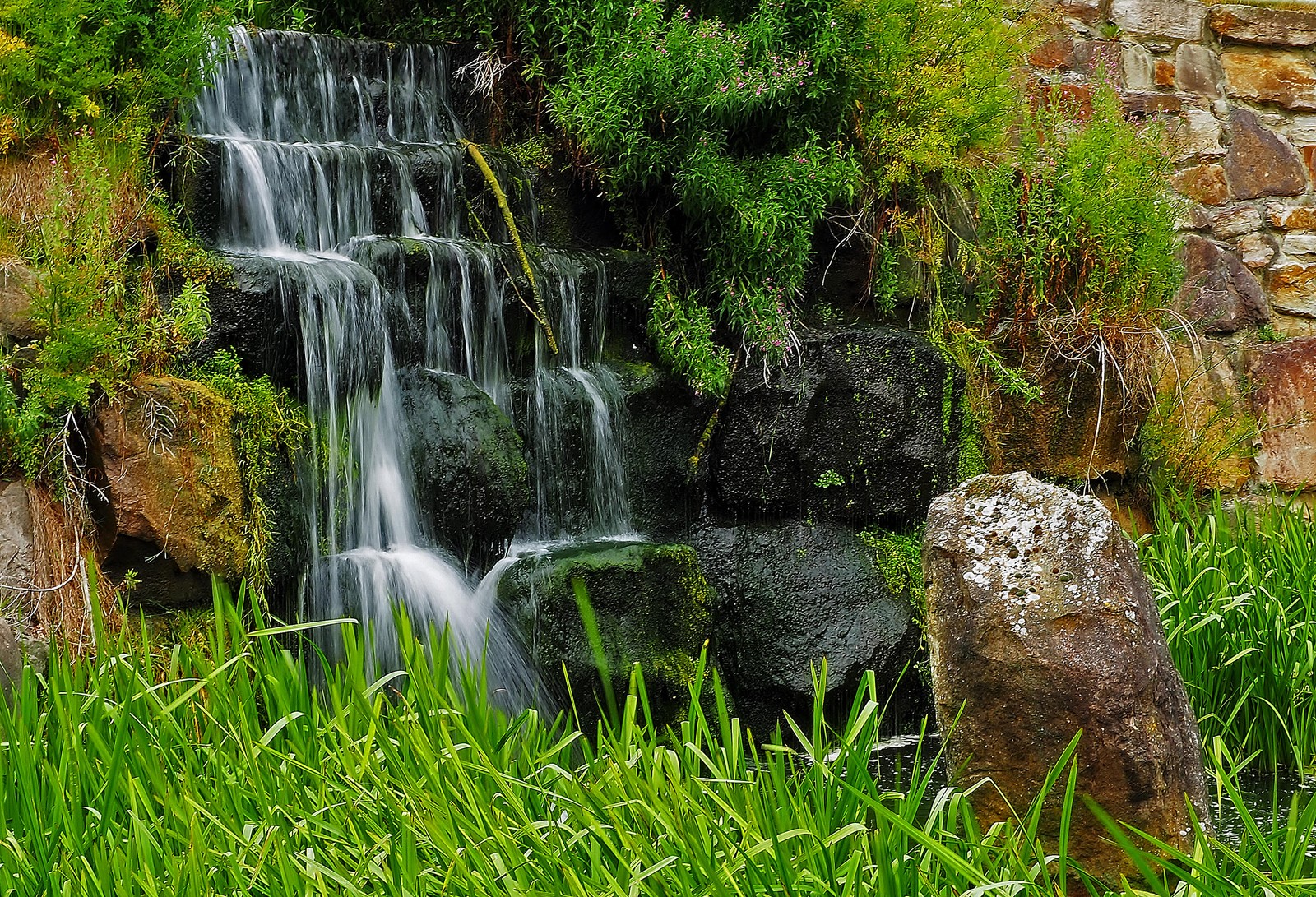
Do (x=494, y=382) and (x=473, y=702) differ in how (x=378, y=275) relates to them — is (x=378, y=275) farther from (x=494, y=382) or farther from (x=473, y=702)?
(x=473, y=702)

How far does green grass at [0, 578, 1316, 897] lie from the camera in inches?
74.4

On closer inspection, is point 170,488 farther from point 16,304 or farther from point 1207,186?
point 1207,186

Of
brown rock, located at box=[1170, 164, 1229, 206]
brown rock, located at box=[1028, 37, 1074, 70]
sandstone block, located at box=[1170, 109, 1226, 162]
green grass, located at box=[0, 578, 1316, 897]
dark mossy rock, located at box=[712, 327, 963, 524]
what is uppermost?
brown rock, located at box=[1028, 37, 1074, 70]

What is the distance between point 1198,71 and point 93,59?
5.30m

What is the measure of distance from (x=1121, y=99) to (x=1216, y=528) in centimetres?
266

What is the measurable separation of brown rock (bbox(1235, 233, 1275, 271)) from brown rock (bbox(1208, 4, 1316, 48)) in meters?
1.05

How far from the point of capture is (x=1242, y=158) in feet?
21.5

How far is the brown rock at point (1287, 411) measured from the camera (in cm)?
634

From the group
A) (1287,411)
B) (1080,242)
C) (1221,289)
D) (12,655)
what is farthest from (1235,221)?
(12,655)

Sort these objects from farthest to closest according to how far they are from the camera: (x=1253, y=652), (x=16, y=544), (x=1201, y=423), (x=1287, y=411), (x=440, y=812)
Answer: (x=1287, y=411) → (x=1201, y=423) → (x=1253, y=652) → (x=16, y=544) → (x=440, y=812)

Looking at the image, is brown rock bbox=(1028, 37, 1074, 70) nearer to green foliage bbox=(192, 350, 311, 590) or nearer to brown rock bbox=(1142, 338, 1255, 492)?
brown rock bbox=(1142, 338, 1255, 492)

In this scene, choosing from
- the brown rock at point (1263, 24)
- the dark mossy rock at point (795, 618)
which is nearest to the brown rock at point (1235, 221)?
the brown rock at point (1263, 24)

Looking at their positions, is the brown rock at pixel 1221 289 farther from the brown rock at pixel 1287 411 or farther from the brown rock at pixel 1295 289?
the brown rock at pixel 1287 411

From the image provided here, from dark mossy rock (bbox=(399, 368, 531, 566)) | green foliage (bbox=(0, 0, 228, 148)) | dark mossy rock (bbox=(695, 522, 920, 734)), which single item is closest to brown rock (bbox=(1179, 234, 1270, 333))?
dark mossy rock (bbox=(695, 522, 920, 734))
